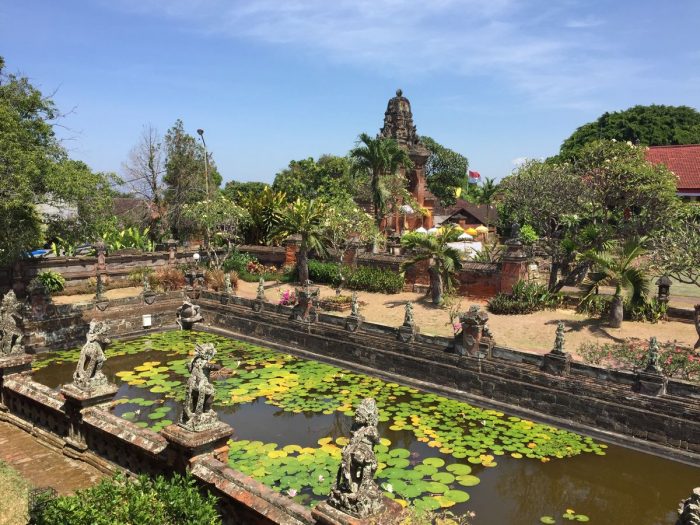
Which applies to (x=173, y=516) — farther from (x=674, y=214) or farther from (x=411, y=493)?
(x=674, y=214)

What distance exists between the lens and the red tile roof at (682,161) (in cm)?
3425

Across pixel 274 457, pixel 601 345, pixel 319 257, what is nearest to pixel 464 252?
pixel 319 257

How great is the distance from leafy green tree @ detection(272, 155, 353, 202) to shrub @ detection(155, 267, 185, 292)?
13595 millimetres

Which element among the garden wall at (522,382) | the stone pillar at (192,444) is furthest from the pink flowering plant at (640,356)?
the stone pillar at (192,444)

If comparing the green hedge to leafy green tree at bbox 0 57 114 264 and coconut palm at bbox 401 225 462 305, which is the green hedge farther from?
leafy green tree at bbox 0 57 114 264

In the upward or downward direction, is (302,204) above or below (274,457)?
above

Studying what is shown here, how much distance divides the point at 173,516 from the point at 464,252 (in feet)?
67.1

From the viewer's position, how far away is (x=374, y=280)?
22.9 meters

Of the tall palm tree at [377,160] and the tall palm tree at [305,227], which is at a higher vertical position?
the tall palm tree at [377,160]

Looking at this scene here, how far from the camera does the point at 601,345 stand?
47.5 feet

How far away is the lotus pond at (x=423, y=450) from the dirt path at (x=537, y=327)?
4070mm

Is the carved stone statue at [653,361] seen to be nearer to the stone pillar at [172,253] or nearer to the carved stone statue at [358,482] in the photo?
the carved stone statue at [358,482]

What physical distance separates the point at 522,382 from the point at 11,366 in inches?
401

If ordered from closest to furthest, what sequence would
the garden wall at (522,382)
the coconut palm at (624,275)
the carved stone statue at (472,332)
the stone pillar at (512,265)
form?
1. the garden wall at (522,382)
2. the carved stone statue at (472,332)
3. the coconut palm at (624,275)
4. the stone pillar at (512,265)
